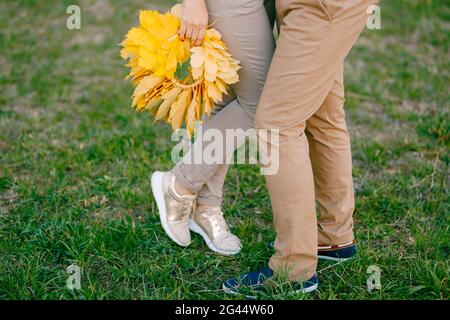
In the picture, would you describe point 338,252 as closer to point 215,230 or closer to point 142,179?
point 215,230

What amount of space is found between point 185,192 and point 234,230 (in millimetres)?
319

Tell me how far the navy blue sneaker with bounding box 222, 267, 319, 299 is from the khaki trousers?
4 centimetres

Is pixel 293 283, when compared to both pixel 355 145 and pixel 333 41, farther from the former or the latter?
pixel 355 145

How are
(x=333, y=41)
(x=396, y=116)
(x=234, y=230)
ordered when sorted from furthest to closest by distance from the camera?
(x=396, y=116), (x=234, y=230), (x=333, y=41)

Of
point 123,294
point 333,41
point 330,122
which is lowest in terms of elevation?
point 123,294

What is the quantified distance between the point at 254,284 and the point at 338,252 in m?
0.40

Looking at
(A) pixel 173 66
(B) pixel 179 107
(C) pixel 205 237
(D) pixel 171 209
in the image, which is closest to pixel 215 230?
(C) pixel 205 237

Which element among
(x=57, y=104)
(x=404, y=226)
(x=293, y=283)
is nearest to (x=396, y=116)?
(x=404, y=226)

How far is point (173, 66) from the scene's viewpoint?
218cm

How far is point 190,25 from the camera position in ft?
6.97

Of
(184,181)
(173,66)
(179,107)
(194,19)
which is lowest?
(184,181)

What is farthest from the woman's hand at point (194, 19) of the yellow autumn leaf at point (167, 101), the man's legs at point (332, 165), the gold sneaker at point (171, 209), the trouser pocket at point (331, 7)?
the gold sneaker at point (171, 209)

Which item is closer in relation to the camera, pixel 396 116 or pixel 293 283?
pixel 293 283

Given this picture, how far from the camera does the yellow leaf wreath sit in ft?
7.03
